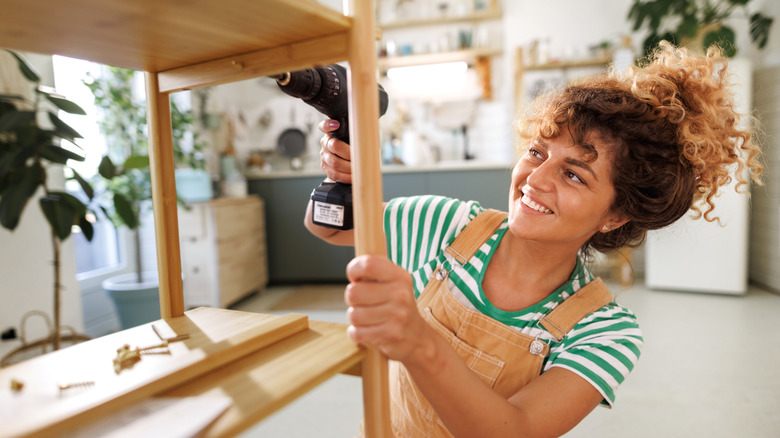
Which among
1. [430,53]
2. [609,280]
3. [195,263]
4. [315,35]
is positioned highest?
[430,53]

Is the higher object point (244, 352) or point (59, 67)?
point (59, 67)

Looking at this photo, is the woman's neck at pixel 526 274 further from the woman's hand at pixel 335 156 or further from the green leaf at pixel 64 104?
the green leaf at pixel 64 104

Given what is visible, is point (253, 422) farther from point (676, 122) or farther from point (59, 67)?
point (59, 67)

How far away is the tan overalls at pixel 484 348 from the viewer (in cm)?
84

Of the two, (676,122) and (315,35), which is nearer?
(315,35)

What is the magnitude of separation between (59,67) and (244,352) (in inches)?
98.3

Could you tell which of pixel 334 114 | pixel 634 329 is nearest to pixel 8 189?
pixel 334 114

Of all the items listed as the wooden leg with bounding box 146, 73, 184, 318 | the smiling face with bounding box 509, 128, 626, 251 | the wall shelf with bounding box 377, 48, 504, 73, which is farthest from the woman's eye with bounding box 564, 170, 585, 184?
the wall shelf with bounding box 377, 48, 504, 73

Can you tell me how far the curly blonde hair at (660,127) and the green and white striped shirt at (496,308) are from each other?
20 cm

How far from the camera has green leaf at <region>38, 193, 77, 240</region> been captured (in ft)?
5.02

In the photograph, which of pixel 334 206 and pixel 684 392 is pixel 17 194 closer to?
pixel 334 206

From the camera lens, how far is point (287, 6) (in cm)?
43

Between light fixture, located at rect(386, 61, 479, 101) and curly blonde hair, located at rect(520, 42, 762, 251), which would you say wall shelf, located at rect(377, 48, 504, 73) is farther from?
curly blonde hair, located at rect(520, 42, 762, 251)

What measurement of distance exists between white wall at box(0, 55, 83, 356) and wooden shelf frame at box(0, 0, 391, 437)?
1758 mm
